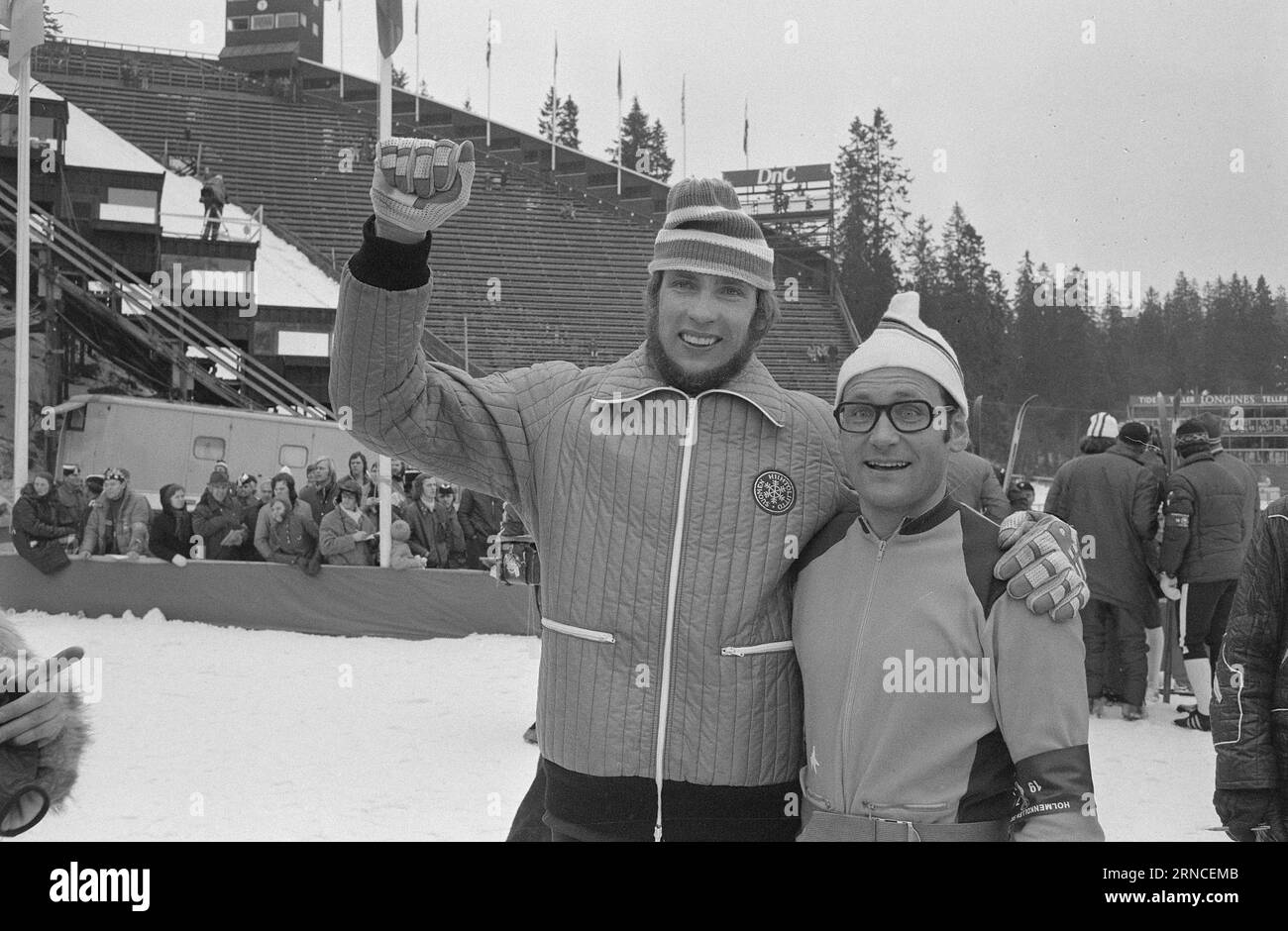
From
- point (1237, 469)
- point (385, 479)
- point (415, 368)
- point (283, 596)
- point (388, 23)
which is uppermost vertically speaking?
point (388, 23)

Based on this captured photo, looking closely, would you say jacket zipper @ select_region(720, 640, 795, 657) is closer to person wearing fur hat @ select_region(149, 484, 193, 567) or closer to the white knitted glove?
the white knitted glove

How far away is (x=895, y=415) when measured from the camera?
216cm

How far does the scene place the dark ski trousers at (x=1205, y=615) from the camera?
22.4ft

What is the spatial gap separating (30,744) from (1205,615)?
6.43 metres

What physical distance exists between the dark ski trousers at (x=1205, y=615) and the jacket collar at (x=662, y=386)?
5.28 m

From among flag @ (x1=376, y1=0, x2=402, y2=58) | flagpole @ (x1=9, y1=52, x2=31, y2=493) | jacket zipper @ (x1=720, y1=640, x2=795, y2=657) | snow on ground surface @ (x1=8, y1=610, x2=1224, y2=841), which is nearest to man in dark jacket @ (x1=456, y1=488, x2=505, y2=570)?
snow on ground surface @ (x1=8, y1=610, x2=1224, y2=841)

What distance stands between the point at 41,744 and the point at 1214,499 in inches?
252

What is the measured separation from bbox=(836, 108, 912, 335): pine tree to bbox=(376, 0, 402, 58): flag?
28799mm

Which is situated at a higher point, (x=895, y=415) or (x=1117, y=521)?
(x=895, y=415)

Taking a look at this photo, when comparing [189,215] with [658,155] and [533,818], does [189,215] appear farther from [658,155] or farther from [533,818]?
[658,155]

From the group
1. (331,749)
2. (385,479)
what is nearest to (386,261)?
(331,749)

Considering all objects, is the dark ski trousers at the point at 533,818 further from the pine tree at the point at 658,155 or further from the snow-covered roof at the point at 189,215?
the pine tree at the point at 658,155
